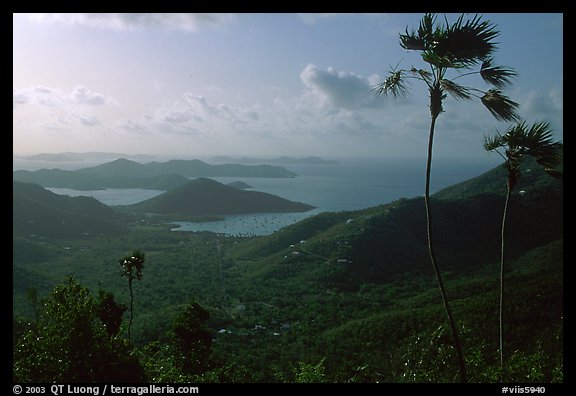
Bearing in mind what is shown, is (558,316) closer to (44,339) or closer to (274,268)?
(44,339)

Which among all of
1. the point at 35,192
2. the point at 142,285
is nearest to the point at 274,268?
the point at 142,285

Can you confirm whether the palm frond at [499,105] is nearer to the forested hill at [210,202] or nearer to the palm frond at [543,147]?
the palm frond at [543,147]

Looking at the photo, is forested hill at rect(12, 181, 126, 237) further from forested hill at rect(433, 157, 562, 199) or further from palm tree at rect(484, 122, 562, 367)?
palm tree at rect(484, 122, 562, 367)

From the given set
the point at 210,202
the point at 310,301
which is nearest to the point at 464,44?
the point at 310,301

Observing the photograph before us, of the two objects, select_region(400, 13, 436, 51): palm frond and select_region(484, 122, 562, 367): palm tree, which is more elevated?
select_region(400, 13, 436, 51): palm frond

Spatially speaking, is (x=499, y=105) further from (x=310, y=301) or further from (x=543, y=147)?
(x=310, y=301)

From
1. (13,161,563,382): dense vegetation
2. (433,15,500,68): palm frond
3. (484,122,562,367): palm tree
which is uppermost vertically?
(433,15,500,68): palm frond

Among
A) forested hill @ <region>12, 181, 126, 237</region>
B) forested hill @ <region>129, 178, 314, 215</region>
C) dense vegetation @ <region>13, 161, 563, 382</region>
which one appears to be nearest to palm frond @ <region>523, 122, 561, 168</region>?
dense vegetation @ <region>13, 161, 563, 382</region>
